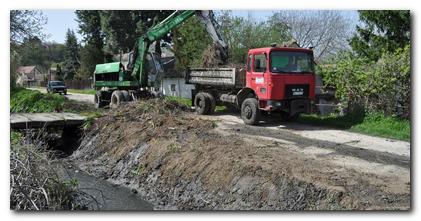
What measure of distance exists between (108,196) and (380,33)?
7.43 m

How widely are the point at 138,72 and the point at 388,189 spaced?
11.2m

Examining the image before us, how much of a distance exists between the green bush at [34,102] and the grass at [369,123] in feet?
26.3

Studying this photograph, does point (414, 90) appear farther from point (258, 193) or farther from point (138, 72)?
point (138, 72)

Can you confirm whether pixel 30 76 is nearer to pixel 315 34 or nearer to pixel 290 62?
pixel 290 62

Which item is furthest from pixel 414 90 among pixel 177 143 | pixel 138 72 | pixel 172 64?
pixel 172 64

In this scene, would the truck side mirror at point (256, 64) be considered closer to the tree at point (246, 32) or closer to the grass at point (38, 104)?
the grass at point (38, 104)

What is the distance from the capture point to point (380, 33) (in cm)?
1052

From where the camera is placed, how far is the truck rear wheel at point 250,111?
10867 millimetres

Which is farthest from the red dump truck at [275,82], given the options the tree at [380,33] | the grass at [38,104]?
the grass at [38,104]

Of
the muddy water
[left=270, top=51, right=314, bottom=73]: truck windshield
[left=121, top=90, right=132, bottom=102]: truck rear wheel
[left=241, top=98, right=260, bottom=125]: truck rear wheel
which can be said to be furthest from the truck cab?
[left=121, top=90, right=132, bottom=102]: truck rear wheel

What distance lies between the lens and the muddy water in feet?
23.8

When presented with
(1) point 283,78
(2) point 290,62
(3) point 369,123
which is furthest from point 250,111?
(3) point 369,123

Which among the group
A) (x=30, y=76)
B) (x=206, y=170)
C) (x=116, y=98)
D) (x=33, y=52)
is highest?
(x=33, y=52)

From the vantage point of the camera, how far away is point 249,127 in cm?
1082
